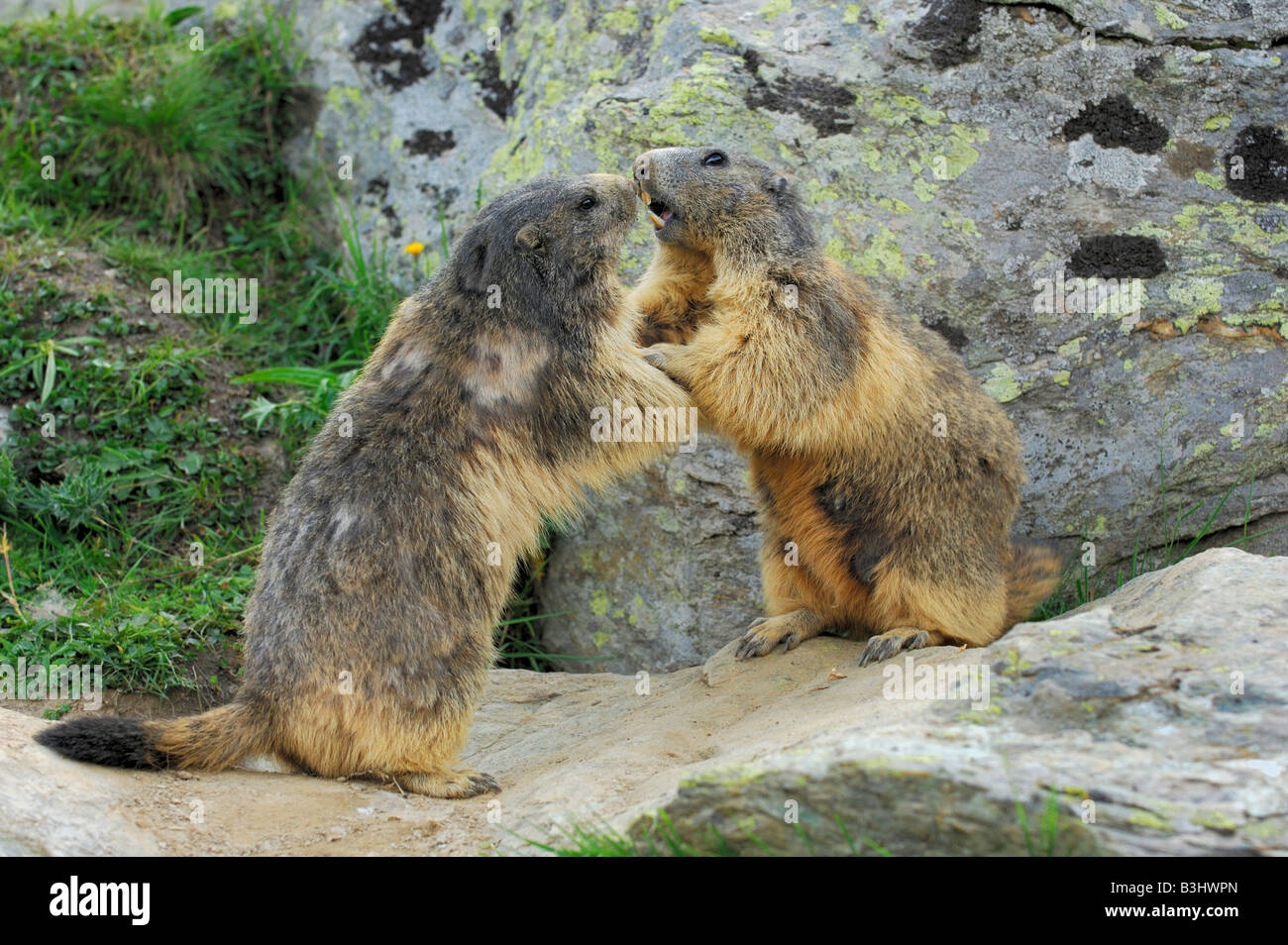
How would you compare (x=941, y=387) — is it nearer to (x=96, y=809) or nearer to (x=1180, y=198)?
(x=1180, y=198)

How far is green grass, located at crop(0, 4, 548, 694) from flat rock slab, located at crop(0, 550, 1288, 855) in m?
2.02

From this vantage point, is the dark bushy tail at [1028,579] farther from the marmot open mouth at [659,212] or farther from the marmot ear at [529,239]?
the marmot ear at [529,239]

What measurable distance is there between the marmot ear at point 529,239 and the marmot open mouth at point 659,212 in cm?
69

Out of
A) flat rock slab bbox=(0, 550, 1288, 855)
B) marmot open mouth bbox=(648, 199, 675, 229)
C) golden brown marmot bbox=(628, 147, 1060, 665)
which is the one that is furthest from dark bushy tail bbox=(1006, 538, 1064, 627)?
marmot open mouth bbox=(648, 199, 675, 229)

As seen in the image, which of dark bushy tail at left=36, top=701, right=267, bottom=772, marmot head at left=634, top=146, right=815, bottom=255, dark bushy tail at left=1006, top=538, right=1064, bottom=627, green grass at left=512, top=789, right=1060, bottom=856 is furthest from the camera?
dark bushy tail at left=1006, top=538, right=1064, bottom=627


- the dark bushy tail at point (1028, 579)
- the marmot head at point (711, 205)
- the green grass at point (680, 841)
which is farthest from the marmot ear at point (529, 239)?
the dark bushy tail at point (1028, 579)

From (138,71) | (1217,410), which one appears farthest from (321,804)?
(138,71)

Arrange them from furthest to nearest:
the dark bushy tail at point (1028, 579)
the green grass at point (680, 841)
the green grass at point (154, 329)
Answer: the green grass at point (154, 329)
the dark bushy tail at point (1028, 579)
the green grass at point (680, 841)

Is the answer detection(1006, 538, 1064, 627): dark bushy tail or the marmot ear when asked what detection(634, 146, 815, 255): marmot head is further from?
detection(1006, 538, 1064, 627): dark bushy tail

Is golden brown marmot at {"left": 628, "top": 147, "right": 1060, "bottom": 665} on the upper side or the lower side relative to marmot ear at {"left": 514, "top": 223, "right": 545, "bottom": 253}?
lower

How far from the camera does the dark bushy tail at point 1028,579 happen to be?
6969 millimetres

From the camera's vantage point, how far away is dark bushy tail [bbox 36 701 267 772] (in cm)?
542

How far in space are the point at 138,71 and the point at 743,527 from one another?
654cm

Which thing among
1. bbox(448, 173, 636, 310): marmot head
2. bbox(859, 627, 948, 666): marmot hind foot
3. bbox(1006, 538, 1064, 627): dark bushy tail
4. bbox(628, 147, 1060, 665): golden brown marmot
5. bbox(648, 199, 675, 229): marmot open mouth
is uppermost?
bbox(648, 199, 675, 229): marmot open mouth
